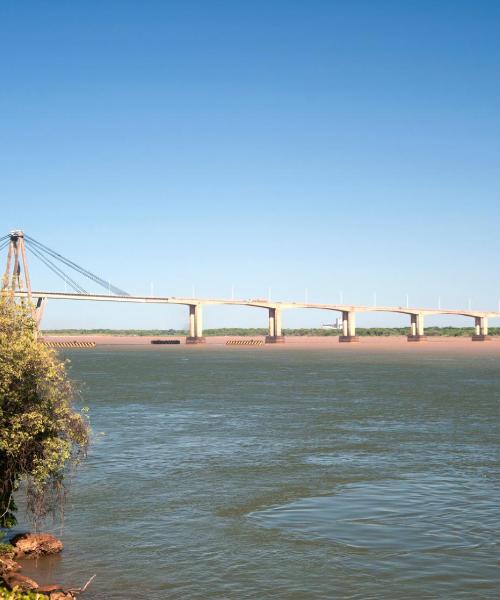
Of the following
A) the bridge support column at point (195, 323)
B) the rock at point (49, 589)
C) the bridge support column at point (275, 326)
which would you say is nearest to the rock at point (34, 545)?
the rock at point (49, 589)

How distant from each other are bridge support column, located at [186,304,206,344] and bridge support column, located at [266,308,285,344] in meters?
16.7

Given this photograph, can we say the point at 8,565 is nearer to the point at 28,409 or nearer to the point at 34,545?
the point at 34,545

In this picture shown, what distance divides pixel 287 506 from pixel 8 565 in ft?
28.5

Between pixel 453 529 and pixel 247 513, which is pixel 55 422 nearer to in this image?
pixel 247 513

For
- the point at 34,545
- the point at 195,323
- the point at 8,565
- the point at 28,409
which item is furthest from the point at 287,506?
the point at 195,323

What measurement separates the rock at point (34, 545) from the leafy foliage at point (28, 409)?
493 millimetres

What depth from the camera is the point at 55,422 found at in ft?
53.7

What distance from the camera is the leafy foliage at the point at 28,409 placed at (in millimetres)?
15648

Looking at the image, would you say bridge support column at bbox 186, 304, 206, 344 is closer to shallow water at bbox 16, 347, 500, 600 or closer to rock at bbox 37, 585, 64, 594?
shallow water at bbox 16, 347, 500, 600

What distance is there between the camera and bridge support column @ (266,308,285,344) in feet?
579

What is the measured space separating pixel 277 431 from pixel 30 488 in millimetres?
20740

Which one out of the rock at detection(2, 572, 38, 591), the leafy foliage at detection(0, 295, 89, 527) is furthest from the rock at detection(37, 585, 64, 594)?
the leafy foliage at detection(0, 295, 89, 527)

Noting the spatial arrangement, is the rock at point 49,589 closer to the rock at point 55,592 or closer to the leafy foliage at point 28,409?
the rock at point 55,592

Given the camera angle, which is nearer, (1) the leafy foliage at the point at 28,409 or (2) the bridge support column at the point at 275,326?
(1) the leafy foliage at the point at 28,409
